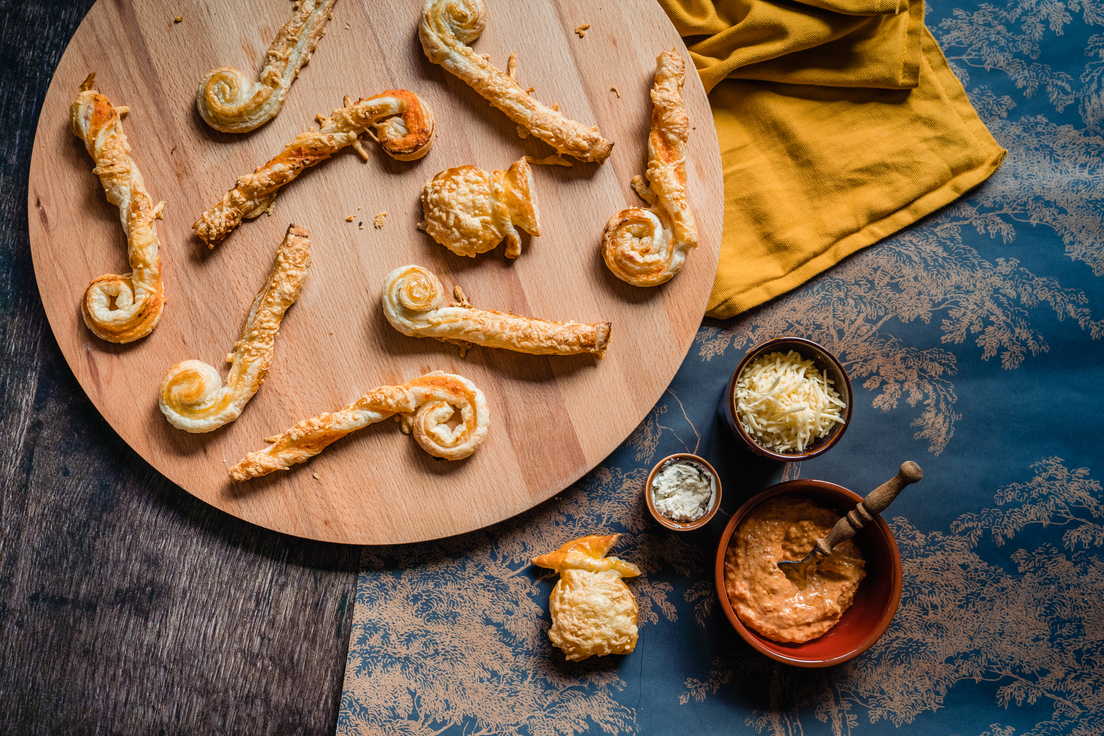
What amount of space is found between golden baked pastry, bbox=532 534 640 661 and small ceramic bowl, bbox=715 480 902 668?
0.52 metres

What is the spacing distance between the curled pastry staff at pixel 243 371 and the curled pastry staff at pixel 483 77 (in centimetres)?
120

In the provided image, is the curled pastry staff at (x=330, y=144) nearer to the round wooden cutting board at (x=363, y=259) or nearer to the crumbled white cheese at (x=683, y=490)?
the round wooden cutting board at (x=363, y=259)

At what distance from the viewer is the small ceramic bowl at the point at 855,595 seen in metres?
3.24

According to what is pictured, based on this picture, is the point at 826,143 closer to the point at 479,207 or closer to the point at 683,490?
the point at 479,207

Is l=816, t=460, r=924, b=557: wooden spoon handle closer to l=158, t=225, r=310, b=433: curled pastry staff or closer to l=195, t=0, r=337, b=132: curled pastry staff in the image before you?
l=158, t=225, r=310, b=433: curled pastry staff

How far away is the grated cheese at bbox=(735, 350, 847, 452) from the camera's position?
10.6 ft

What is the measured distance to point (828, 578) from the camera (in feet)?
11.2

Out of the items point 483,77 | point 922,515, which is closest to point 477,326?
point 483,77

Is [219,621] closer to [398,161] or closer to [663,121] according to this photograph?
[398,161]

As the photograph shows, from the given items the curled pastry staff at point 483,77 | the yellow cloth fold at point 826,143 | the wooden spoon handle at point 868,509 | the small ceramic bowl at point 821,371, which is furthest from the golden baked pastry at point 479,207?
the wooden spoon handle at point 868,509

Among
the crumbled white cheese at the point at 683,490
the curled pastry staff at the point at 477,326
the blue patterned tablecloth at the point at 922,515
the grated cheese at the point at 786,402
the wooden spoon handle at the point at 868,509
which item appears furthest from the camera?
the blue patterned tablecloth at the point at 922,515

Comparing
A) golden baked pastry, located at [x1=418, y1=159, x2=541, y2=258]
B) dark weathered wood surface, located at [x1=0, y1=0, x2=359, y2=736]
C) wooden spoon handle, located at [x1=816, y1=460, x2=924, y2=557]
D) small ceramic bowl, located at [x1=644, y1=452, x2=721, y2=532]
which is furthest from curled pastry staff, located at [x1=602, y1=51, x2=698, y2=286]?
dark weathered wood surface, located at [x1=0, y1=0, x2=359, y2=736]

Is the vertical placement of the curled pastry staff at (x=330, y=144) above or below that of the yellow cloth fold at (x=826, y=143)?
above

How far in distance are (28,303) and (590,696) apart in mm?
3737
